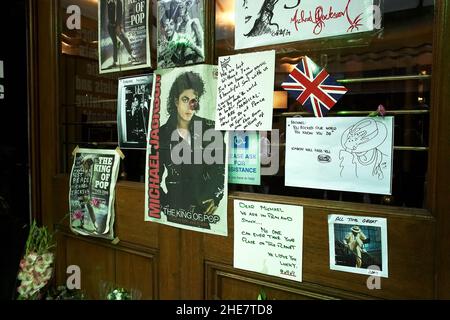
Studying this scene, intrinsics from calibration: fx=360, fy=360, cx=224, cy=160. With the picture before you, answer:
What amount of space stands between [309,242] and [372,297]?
0.98ft

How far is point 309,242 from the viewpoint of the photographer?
145 cm

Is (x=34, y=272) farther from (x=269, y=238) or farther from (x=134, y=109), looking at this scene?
(x=269, y=238)

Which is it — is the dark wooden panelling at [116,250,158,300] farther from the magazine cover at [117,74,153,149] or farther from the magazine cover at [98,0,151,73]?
the magazine cover at [98,0,151,73]

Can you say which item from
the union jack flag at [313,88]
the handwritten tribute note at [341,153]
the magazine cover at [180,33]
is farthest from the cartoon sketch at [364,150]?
the magazine cover at [180,33]

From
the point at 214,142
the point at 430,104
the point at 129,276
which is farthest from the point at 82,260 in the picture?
the point at 430,104

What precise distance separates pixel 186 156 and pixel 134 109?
16.8 inches

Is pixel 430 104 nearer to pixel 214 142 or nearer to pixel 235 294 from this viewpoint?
pixel 214 142

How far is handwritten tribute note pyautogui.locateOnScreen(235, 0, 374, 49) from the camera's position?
133 centimetres

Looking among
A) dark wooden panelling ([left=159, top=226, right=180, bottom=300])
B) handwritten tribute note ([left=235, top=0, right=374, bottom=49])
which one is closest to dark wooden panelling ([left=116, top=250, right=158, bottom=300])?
dark wooden panelling ([left=159, top=226, right=180, bottom=300])

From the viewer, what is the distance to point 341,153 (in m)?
1.37
